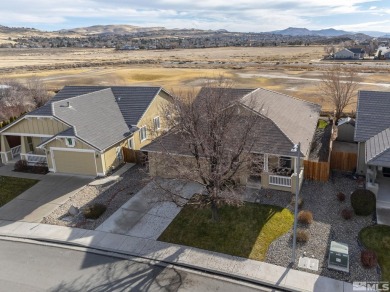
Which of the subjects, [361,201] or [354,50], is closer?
[361,201]

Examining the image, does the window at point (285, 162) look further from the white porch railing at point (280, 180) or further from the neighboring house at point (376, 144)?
the neighboring house at point (376, 144)

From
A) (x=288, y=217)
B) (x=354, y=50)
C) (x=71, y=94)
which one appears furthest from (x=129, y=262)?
(x=354, y=50)

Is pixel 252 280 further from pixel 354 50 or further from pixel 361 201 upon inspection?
pixel 354 50

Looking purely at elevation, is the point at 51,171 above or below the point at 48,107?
below

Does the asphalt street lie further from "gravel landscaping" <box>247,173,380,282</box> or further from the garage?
the garage

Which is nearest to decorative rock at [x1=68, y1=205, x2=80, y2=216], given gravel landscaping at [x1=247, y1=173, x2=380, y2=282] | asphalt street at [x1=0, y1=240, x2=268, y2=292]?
asphalt street at [x1=0, y1=240, x2=268, y2=292]

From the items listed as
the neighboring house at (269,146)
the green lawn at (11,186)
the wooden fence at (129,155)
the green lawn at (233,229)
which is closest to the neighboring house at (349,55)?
the neighboring house at (269,146)

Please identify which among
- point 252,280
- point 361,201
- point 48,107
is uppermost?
point 48,107
